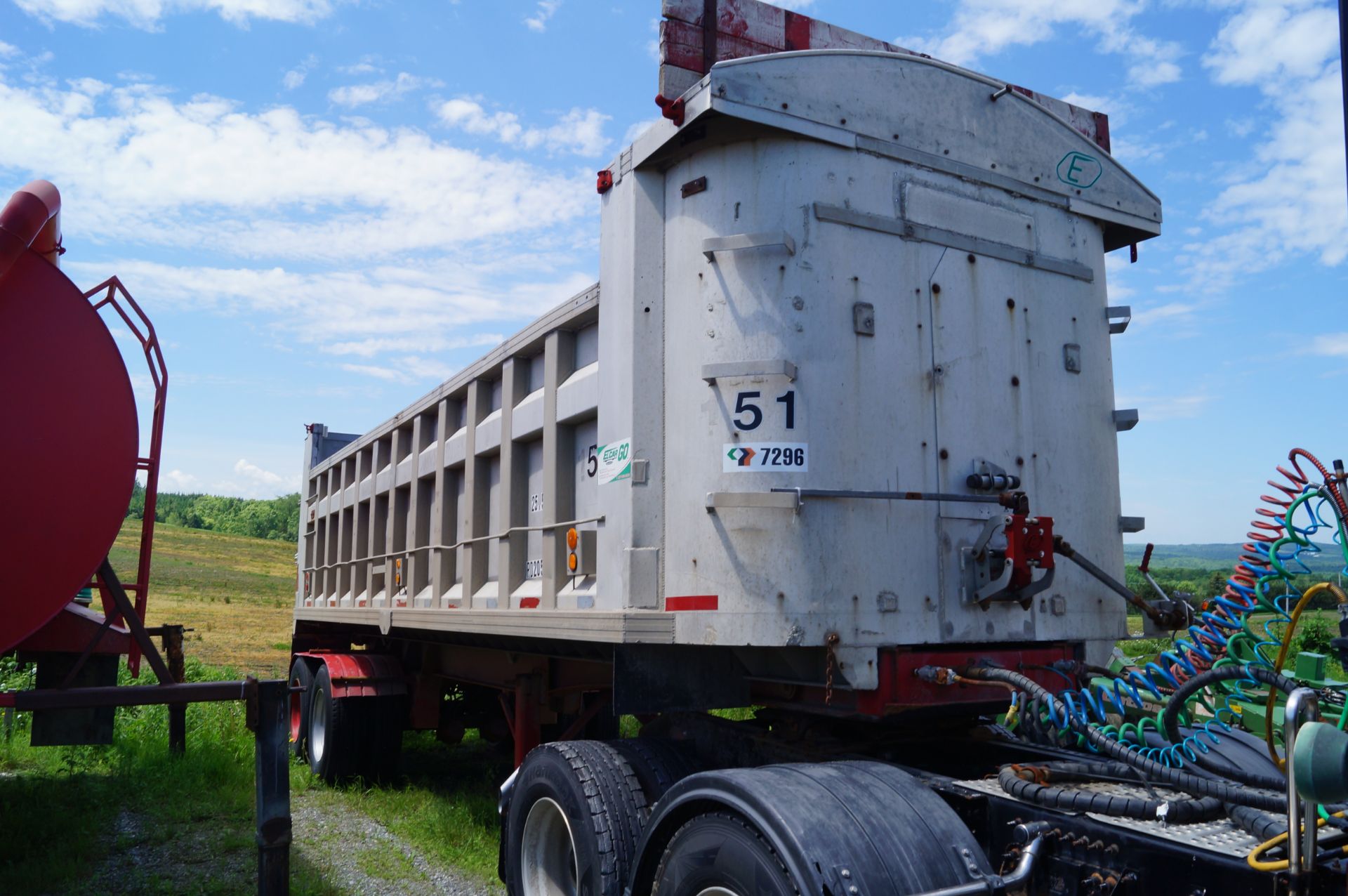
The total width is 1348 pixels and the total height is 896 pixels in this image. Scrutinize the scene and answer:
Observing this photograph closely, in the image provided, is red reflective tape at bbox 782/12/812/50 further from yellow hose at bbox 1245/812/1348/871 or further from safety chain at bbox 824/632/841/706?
yellow hose at bbox 1245/812/1348/871

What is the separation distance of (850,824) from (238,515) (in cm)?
8795

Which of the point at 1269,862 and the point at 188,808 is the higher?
the point at 1269,862

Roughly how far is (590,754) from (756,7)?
10.4 feet

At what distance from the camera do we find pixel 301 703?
357 inches

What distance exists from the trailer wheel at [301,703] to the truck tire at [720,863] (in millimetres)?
→ 6220

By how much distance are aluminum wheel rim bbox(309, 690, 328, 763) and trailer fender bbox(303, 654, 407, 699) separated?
0.28m

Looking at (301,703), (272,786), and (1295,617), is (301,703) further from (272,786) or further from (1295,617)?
(1295,617)

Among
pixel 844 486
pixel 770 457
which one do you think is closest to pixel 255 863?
pixel 770 457

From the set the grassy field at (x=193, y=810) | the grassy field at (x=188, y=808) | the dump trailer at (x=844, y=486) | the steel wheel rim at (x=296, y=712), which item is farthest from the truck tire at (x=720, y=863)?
the steel wheel rim at (x=296, y=712)

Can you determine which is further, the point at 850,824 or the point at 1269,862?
the point at 850,824

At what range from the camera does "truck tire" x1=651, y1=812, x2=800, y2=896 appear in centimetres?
273

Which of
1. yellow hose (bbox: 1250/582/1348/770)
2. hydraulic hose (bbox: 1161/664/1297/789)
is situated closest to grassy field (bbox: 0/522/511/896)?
hydraulic hose (bbox: 1161/664/1297/789)

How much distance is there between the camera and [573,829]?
400 centimetres

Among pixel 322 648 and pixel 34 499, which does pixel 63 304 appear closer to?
pixel 34 499
